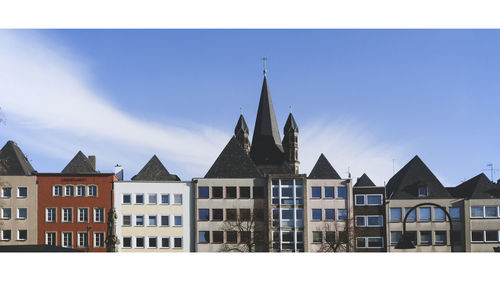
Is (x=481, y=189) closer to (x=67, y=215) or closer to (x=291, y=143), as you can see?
(x=291, y=143)

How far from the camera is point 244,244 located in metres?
50.5

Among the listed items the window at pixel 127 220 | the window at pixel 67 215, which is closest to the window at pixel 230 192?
the window at pixel 127 220

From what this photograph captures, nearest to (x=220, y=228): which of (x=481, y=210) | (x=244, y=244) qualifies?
(x=244, y=244)

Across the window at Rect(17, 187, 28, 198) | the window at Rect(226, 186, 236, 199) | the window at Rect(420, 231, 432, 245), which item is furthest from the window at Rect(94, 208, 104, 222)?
the window at Rect(420, 231, 432, 245)

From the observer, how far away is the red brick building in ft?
167

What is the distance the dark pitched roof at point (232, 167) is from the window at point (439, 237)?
1443cm

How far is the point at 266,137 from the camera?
253 feet

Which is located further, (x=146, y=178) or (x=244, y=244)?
(x=146, y=178)

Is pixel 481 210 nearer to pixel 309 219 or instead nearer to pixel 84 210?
pixel 309 219

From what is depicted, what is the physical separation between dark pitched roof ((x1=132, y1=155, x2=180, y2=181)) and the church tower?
24.0 meters

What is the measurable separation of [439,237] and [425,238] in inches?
41.4

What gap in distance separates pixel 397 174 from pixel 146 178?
21.2 metres

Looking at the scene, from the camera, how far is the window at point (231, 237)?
51.3 meters

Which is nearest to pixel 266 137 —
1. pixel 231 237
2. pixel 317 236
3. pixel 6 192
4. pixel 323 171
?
pixel 323 171
